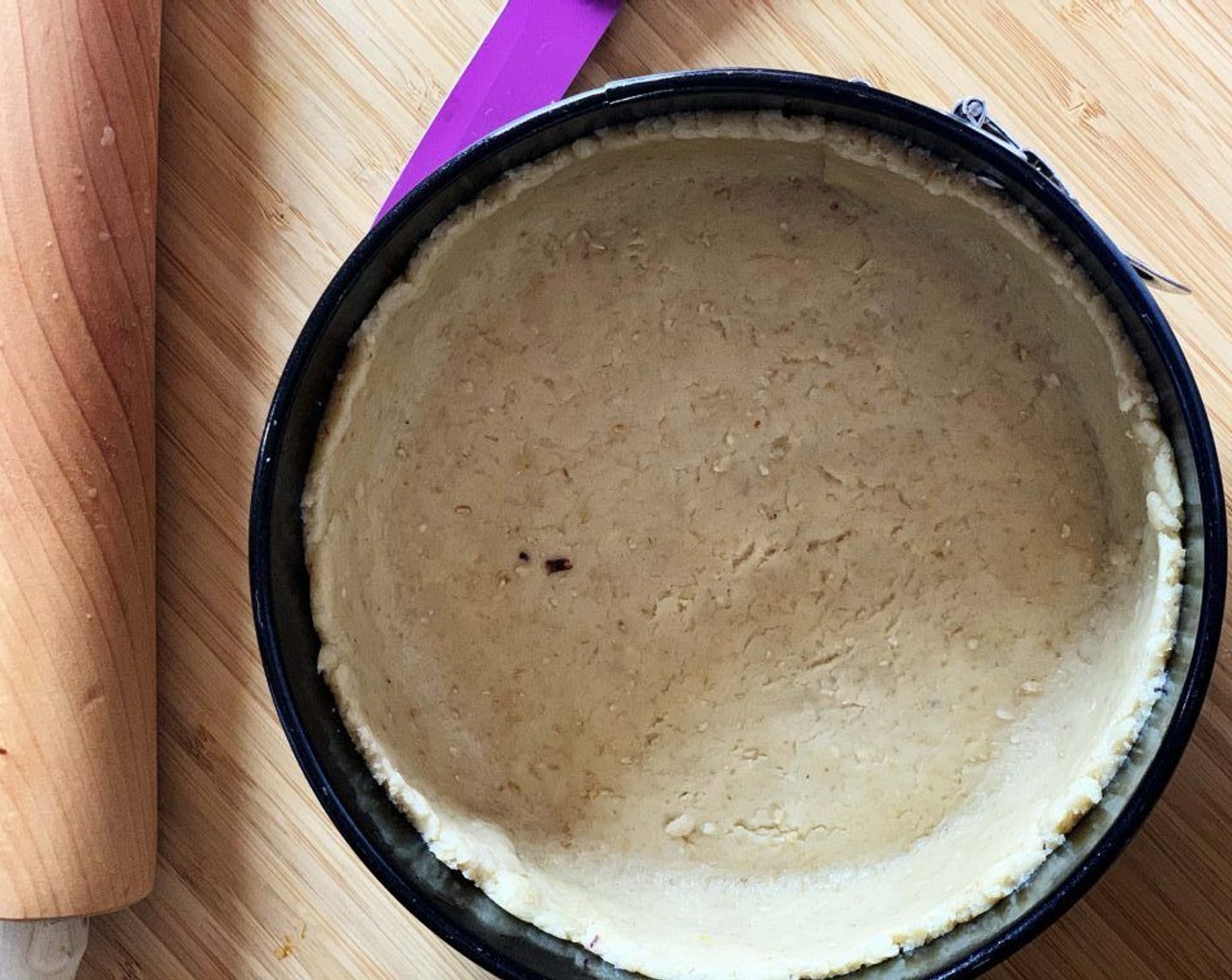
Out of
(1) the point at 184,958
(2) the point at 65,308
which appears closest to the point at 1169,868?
(1) the point at 184,958

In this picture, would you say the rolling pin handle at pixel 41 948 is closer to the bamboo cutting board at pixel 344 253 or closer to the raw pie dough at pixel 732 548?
the bamboo cutting board at pixel 344 253

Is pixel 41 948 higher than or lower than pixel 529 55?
lower

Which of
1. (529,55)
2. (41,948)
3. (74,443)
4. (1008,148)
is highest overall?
(1008,148)

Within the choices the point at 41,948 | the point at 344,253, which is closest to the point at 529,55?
the point at 344,253

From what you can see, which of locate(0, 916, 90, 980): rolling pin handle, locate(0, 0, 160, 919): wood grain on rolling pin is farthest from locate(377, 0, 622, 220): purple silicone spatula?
locate(0, 916, 90, 980): rolling pin handle

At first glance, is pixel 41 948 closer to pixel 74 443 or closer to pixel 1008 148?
pixel 74 443

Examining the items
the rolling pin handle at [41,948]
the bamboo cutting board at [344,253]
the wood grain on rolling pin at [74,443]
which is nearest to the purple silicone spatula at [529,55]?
the bamboo cutting board at [344,253]

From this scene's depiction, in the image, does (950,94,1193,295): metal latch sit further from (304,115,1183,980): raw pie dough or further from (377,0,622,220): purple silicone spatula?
(377,0,622,220): purple silicone spatula

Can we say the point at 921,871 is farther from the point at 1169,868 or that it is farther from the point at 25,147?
the point at 25,147
